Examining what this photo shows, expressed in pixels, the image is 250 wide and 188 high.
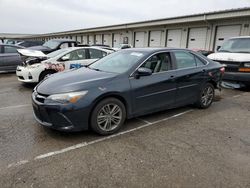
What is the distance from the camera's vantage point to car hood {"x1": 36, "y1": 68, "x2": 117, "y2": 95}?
3.45 meters

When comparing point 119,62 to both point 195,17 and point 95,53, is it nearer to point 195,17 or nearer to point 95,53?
point 95,53

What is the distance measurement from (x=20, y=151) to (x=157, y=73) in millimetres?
2775

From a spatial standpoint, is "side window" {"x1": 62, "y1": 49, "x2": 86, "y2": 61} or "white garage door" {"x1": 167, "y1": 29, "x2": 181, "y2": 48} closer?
"side window" {"x1": 62, "y1": 49, "x2": 86, "y2": 61}

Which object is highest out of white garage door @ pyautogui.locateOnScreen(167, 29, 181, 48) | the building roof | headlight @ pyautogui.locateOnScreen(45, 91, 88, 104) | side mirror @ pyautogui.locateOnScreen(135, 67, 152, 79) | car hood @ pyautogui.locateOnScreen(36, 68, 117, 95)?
the building roof

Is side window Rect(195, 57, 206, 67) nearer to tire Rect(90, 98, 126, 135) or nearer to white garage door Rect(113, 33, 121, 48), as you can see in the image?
→ tire Rect(90, 98, 126, 135)

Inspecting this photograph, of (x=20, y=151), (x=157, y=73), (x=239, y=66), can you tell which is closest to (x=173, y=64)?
(x=157, y=73)

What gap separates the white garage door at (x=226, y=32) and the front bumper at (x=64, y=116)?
48.5ft

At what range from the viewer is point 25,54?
758 cm

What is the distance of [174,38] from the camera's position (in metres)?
19.7

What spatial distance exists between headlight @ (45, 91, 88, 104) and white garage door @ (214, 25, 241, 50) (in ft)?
48.4

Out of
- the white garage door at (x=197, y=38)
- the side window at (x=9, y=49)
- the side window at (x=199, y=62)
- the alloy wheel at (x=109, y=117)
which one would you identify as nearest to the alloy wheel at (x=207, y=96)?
the side window at (x=199, y=62)

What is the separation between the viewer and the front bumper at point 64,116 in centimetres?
332

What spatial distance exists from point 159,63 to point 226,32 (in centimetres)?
1355

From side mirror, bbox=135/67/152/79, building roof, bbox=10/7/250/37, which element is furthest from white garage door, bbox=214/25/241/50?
side mirror, bbox=135/67/152/79
